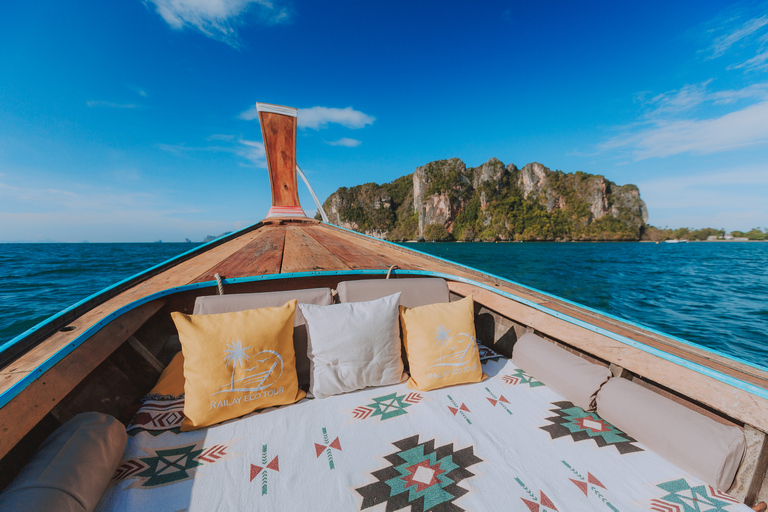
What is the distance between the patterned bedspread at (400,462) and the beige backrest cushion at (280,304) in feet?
0.69

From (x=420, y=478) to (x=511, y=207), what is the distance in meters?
50.3

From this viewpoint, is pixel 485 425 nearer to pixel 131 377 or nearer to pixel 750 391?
pixel 750 391

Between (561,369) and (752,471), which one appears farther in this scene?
(561,369)

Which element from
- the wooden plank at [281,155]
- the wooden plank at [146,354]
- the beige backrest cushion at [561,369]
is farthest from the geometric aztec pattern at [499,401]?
the wooden plank at [281,155]

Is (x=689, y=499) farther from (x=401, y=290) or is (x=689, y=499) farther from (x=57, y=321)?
(x=57, y=321)

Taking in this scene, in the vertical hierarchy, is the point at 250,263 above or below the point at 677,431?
above

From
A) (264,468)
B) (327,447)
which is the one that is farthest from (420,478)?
(264,468)

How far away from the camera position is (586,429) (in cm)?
121

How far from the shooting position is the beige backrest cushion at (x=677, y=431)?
0.93 m

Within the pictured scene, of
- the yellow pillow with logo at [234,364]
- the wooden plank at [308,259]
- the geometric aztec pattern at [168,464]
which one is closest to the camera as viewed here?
the geometric aztec pattern at [168,464]

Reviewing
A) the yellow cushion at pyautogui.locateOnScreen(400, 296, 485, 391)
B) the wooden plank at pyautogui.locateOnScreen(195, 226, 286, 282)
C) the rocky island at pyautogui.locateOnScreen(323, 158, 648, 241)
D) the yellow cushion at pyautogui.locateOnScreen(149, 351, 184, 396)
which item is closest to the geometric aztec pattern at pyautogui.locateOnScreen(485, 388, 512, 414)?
the yellow cushion at pyautogui.locateOnScreen(400, 296, 485, 391)

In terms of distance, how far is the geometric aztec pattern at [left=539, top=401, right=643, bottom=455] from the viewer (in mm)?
1127

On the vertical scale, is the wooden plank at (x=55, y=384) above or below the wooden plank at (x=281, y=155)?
below

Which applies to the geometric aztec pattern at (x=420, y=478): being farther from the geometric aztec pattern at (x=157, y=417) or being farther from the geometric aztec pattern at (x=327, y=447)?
the geometric aztec pattern at (x=157, y=417)
